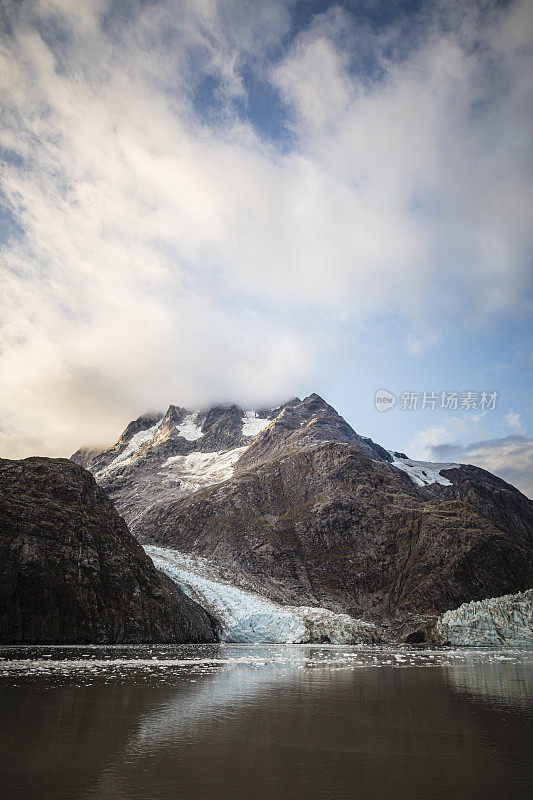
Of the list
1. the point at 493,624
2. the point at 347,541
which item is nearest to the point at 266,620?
the point at 493,624

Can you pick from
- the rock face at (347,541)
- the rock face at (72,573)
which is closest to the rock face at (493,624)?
the rock face at (347,541)

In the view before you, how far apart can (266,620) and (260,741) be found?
3375 inches

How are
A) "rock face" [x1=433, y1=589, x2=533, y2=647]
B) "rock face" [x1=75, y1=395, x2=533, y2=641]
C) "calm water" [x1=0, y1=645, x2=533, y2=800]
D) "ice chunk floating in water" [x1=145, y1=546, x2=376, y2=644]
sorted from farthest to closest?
"rock face" [x1=75, y1=395, x2=533, y2=641], "ice chunk floating in water" [x1=145, y1=546, x2=376, y2=644], "rock face" [x1=433, y1=589, x2=533, y2=647], "calm water" [x1=0, y1=645, x2=533, y2=800]

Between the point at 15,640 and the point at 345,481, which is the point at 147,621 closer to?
the point at 15,640

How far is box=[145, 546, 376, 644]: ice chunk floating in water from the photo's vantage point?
287ft

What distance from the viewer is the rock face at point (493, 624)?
77.6 metres

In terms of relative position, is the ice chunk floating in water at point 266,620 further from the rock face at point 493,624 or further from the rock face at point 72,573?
the rock face at point 493,624

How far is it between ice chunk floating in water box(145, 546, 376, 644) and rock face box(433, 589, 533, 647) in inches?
607

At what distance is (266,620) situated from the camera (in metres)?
92.0

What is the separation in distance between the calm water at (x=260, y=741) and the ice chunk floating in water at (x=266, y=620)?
67774 mm

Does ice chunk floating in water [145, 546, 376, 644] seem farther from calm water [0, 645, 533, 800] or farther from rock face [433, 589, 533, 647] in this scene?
calm water [0, 645, 533, 800]

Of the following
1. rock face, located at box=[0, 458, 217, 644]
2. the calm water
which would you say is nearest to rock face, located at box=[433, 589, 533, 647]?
rock face, located at box=[0, 458, 217, 644]

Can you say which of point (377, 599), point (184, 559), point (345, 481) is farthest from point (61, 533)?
point (345, 481)

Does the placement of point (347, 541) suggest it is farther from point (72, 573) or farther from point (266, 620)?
point (72, 573)
